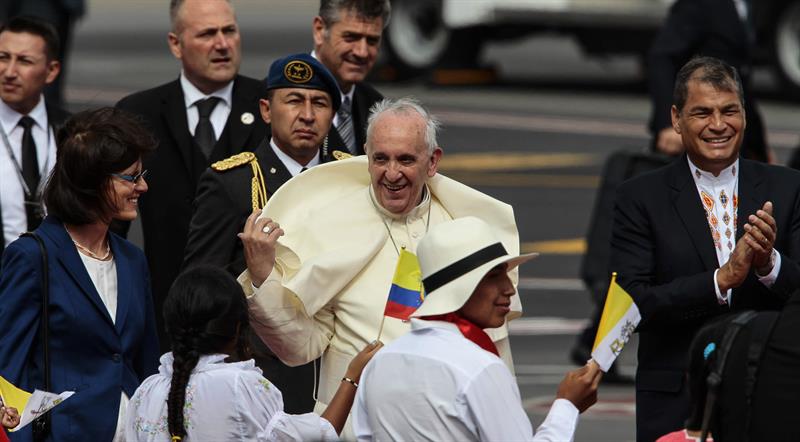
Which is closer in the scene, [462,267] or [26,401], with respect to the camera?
[462,267]

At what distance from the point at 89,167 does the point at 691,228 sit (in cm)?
203

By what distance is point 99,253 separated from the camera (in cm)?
647

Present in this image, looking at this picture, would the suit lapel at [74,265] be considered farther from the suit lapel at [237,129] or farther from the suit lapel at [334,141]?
the suit lapel at [237,129]

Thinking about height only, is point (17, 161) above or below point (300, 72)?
below

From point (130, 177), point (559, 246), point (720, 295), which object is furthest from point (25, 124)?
point (559, 246)

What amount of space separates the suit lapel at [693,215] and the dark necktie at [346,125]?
1.80m

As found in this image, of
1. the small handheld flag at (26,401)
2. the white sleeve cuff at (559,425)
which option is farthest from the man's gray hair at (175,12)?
the white sleeve cuff at (559,425)

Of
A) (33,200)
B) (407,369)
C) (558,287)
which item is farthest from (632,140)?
(407,369)

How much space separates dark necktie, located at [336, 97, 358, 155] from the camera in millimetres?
8219

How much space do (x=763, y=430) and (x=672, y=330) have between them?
5.54ft

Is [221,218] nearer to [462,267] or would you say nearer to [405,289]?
[405,289]

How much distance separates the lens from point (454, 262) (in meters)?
5.35

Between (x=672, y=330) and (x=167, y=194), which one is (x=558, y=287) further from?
(x=672, y=330)

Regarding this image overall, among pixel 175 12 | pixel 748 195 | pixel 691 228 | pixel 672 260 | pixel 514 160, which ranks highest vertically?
pixel 175 12
